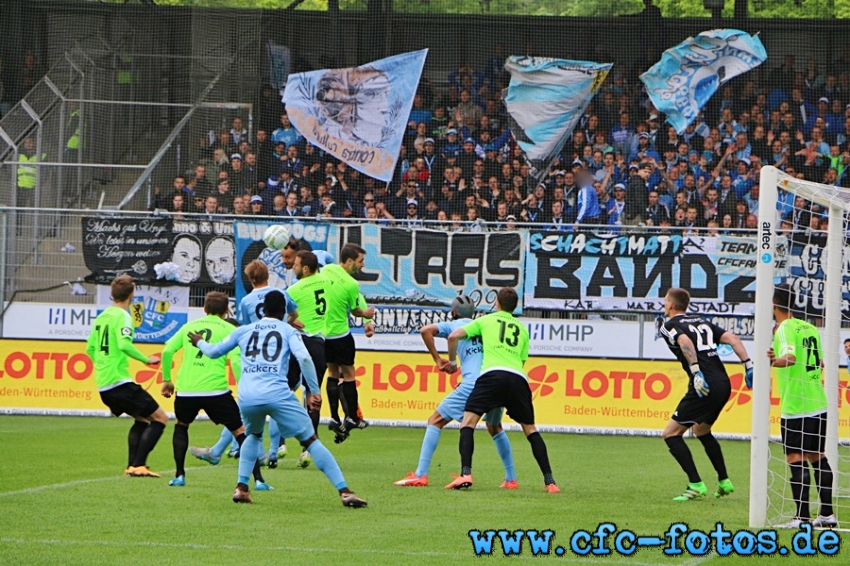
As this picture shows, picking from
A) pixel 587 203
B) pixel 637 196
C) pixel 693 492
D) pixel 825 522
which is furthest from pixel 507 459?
pixel 637 196

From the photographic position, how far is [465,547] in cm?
830

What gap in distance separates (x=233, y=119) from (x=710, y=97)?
9.45 metres

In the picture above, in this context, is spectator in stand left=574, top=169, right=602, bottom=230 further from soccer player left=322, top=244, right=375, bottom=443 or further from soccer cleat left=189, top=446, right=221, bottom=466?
soccer cleat left=189, top=446, right=221, bottom=466

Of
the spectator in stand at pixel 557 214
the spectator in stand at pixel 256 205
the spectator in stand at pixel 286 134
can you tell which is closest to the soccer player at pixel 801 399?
the spectator in stand at pixel 557 214

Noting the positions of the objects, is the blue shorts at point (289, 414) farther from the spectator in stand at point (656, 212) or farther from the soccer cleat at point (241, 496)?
the spectator in stand at point (656, 212)

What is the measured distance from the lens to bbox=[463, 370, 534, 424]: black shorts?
38.2 ft

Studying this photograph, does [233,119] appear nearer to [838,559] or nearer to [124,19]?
[124,19]

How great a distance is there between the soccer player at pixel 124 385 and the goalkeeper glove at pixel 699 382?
5083 millimetres

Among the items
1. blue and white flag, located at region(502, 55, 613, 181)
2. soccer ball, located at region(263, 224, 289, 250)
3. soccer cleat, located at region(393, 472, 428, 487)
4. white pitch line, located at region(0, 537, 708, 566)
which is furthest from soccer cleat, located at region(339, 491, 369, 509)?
blue and white flag, located at region(502, 55, 613, 181)

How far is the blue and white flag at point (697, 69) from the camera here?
24.4 metres

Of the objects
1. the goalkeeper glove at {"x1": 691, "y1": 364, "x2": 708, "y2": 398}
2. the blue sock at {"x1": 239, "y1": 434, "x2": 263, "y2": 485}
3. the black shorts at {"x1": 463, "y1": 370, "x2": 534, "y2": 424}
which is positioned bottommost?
the blue sock at {"x1": 239, "y1": 434, "x2": 263, "y2": 485}

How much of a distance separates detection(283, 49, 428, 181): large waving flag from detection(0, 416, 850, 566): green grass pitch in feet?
32.0

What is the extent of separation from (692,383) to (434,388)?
8849 mm

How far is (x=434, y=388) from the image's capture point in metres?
19.8
